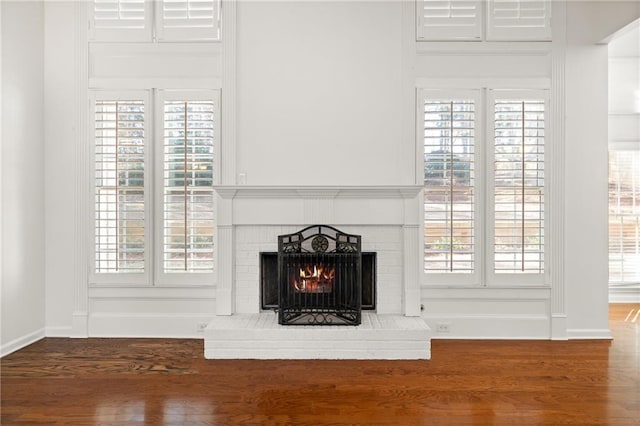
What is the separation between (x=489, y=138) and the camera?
13.0 feet

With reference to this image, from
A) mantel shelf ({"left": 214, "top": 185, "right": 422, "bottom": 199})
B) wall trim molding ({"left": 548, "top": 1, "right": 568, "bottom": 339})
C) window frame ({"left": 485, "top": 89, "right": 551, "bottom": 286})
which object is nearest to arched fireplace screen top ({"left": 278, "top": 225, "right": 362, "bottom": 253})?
mantel shelf ({"left": 214, "top": 185, "right": 422, "bottom": 199})

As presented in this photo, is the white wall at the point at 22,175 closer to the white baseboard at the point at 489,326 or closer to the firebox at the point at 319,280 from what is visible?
the firebox at the point at 319,280

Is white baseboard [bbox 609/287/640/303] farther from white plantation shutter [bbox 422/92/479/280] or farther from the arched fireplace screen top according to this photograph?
the arched fireplace screen top

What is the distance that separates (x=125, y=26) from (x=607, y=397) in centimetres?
458

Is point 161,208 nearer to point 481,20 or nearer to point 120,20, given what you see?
point 120,20

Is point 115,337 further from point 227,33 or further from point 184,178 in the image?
point 227,33

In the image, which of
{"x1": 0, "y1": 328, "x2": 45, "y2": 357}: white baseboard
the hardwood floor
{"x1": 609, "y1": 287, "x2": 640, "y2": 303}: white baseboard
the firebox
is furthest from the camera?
{"x1": 609, "y1": 287, "x2": 640, "y2": 303}: white baseboard

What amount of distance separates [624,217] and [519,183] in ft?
7.88

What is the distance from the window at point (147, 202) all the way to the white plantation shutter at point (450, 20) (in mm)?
2240

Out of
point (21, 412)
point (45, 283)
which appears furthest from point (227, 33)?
point (21, 412)

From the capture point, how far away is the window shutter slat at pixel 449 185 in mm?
3977

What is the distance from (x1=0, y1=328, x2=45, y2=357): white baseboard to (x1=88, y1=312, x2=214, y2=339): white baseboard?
0.40 metres

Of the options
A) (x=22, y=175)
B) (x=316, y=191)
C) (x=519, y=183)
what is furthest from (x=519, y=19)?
(x=22, y=175)

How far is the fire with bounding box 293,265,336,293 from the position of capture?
3.80 metres
